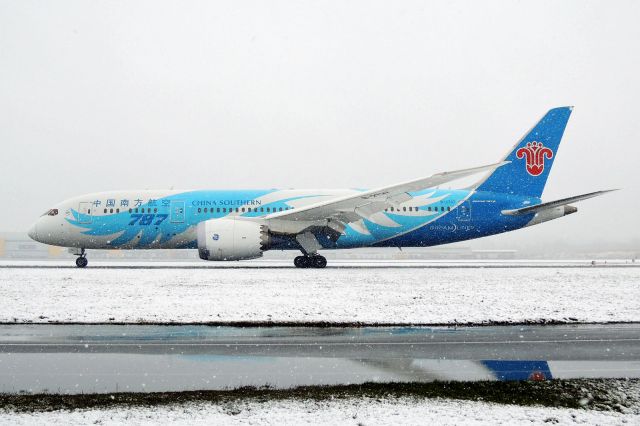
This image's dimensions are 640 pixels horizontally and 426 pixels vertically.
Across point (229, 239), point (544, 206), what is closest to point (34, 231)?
point (229, 239)

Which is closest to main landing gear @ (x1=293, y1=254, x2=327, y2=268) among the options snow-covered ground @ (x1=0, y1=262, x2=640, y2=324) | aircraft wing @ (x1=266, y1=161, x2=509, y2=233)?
aircraft wing @ (x1=266, y1=161, x2=509, y2=233)

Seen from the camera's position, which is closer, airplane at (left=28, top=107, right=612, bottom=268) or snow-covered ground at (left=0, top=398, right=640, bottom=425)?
snow-covered ground at (left=0, top=398, right=640, bottom=425)

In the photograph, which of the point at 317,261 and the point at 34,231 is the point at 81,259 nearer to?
the point at 34,231

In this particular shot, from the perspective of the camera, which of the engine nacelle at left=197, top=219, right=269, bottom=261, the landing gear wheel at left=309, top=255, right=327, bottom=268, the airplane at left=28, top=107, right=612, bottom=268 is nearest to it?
the engine nacelle at left=197, top=219, right=269, bottom=261

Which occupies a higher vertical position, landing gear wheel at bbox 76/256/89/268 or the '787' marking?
the '787' marking

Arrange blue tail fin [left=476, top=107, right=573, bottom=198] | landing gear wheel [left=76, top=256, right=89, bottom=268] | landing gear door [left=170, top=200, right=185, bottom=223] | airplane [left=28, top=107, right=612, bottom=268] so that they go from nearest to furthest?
airplane [left=28, top=107, right=612, bottom=268] → landing gear door [left=170, top=200, right=185, bottom=223] → landing gear wheel [left=76, top=256, right=89, bottom=268] → blue tail fin [left=476, top=107, right=573, bottom=198]

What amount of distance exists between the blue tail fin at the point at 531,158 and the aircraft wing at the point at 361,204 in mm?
4582

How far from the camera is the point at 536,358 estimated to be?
20.9ft

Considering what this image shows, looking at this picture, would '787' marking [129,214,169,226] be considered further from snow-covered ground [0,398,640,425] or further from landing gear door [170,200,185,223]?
snow-covered ground [0,398,640,425]

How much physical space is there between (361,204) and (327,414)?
16210mm

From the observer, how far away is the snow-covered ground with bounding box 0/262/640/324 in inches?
388

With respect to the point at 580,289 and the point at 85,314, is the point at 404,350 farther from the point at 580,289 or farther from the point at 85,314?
the point at 580,289

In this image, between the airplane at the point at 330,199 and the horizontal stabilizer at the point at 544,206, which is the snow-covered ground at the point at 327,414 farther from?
the horizontal stabilizer at the point at 544,206

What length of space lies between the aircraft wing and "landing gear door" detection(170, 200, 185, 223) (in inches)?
182
